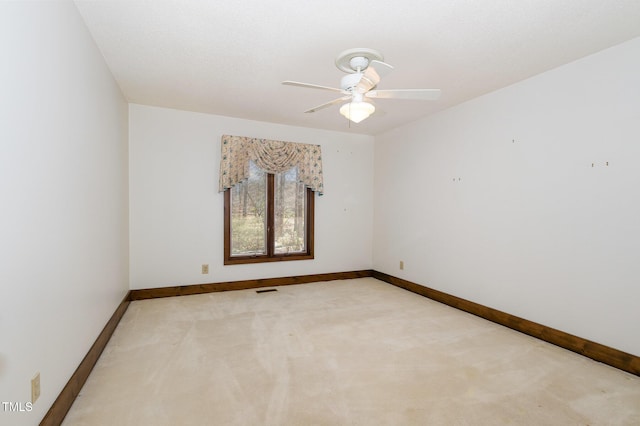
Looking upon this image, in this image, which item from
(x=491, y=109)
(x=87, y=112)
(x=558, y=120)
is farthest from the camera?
(x=491, y=109)

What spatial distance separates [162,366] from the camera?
2275 millimetres

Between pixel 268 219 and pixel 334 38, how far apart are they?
2.82m

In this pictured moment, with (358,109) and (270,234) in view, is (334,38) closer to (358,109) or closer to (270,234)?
(358,109)

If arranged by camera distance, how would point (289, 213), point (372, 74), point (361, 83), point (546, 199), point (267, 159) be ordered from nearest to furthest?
point (372, 74) < point (361, 83) < point (546, 199) < point (267, 159) < point (289, 213)

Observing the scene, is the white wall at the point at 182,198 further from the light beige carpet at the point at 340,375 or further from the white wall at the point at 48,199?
the white wall at the point at 48,199

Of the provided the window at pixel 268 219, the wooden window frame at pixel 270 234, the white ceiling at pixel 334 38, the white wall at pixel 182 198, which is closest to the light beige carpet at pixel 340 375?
the white wall at pixel 182 198

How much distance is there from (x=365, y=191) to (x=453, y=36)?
3154 mm

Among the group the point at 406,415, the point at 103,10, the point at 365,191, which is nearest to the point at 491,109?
the point at 365,191

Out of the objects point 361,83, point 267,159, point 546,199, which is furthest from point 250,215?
point 546,199

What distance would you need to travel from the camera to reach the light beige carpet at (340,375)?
1.77 metres

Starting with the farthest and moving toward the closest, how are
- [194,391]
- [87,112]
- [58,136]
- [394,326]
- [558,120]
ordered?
[394,326] → [558,120] → [87,112] → [194,391] → [58,136]

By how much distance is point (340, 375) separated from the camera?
2.17 meters

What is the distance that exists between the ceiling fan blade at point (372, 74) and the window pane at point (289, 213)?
260 centimetres

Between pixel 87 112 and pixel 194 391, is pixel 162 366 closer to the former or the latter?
pixel 194 391
